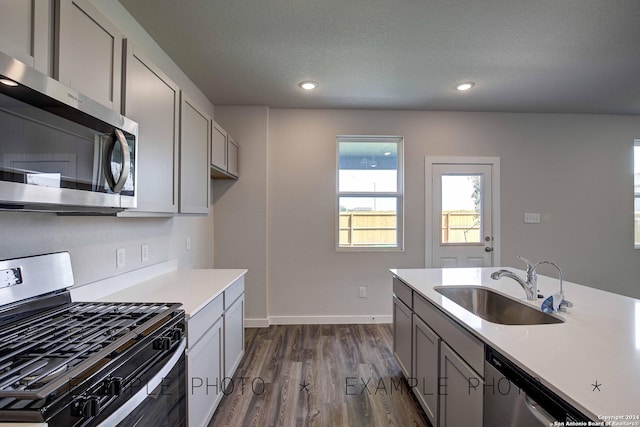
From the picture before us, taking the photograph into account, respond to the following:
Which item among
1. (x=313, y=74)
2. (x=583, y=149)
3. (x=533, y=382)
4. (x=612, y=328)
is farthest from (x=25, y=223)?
(x=583, y=149)

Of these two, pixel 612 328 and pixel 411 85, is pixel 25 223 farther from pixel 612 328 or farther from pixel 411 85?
pixel 411 85

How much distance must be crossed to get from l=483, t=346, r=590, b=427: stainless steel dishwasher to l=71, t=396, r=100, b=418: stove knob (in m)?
1.27

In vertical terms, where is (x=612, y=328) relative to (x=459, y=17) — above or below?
below

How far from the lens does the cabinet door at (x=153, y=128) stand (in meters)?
1.36

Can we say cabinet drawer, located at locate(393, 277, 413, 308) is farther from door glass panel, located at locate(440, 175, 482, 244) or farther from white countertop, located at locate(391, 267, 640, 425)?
door glass panel, located at locate(440, 175, 482, 244)

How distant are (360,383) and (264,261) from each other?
5.43 feet

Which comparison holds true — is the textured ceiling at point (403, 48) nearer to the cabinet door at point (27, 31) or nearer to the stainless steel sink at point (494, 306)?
the cabinet door at point (27, 31)

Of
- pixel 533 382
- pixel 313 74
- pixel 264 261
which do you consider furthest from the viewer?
pixel 264 261

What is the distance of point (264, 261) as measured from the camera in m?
3.31

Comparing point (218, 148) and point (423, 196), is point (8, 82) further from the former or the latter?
point (423, 196)

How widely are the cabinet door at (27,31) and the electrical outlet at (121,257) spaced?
110 centimetres

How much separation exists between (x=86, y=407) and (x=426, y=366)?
163 centimetres

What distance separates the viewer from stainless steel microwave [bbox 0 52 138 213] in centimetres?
76

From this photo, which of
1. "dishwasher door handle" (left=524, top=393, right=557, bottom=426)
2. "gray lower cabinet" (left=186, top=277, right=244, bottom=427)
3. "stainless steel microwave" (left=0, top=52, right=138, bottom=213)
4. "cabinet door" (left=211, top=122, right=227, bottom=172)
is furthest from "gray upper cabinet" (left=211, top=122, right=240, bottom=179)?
"dishwasher door handle" (left=524, top=393, right=557, bottom=426)
